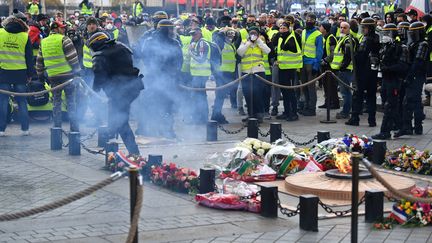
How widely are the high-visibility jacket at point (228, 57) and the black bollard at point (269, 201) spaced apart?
8.34 m

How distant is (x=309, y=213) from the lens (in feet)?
26.8

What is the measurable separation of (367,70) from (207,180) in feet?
22.6

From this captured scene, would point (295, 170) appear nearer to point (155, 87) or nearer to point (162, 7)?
point (155, 87)

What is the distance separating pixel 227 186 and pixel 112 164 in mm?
2119

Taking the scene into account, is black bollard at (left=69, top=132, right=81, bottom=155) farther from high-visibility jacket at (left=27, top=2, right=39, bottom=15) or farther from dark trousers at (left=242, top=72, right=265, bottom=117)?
high-visibility jacket at (left=27, top=2, right=39, bottom=15)

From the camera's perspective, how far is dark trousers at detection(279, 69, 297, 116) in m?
16.9

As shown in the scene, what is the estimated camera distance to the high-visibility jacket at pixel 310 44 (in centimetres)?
Answer: 1748

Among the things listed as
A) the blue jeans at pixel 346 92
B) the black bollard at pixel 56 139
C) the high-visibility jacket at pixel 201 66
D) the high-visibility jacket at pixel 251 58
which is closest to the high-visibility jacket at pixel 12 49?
the black bollard at pixel 56 139

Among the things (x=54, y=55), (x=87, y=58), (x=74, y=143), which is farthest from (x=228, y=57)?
(x=74, y=143)

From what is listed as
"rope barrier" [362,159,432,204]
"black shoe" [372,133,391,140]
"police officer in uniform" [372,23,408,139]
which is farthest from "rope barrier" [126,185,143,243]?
"black shoe" [372,133,391,140]

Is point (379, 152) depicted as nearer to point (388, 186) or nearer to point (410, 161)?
point (410, 161)

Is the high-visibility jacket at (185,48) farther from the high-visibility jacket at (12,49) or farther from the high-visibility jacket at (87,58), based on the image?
the high-visibility jacket at (12,49)

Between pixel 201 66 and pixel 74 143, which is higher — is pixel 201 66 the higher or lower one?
the higher one

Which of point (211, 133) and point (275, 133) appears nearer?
point (275, 133)
